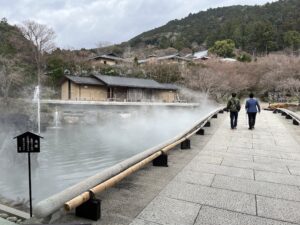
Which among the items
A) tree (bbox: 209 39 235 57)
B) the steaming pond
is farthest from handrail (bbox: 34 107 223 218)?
tree (bbox: 209 39 235 57)

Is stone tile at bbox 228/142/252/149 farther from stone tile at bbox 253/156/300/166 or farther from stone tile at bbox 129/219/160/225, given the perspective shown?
stone tile at bbox 129/219/160/225

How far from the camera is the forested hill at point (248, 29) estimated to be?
215 ft

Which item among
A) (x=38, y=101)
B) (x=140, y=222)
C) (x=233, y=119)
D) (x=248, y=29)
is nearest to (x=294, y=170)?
(x=140, y=222)

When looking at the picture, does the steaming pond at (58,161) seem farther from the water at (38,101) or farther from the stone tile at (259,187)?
the water at (38,101)

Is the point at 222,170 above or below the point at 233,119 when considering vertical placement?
below

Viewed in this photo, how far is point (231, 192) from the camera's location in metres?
4.30

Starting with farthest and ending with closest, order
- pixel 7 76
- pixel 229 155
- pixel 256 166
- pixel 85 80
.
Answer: pixel 85 80, pixel 7 76, pixel 229 155, pixel 256 166

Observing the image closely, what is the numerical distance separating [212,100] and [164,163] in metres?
37.6

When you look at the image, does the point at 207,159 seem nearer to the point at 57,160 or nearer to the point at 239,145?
the point at 239,145

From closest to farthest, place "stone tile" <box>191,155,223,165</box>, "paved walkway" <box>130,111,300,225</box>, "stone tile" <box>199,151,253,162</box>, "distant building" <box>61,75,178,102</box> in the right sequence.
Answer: "paved walkway" <box>130,111,300,225</box> < "stone tile" <box>191,155,223,165</box> < "stone tile" <box>199,151,253,162</box> < "distant building" <box>61,75,178,102</box>

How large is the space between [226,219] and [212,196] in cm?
74

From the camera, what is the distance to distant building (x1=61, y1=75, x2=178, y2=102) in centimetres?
3441

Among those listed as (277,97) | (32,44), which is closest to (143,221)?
(32,44)

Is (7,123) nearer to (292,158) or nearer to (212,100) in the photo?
(292,158)
